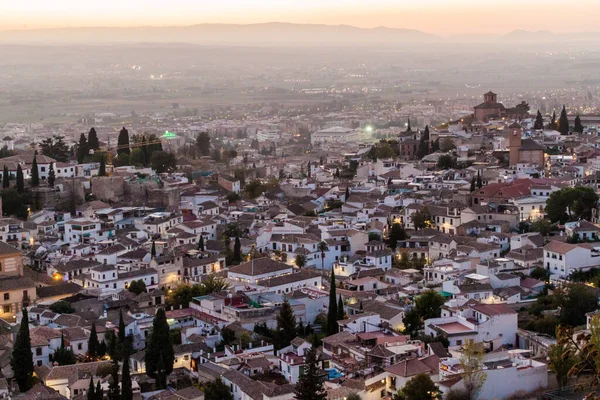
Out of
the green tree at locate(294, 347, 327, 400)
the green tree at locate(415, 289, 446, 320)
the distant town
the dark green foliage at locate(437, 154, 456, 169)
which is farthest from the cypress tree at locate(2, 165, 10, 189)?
the green tree at locate(294, 347, 327, 400)

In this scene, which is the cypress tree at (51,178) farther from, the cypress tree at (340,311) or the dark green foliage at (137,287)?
the cypress tree at (340,311)

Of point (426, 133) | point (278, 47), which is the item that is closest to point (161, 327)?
point (426, 133)

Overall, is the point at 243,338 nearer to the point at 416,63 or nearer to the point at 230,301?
the point at 230,301

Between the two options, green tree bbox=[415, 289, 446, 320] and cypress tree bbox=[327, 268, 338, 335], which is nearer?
cypress tree bbox=[327, 268, 338, 335]

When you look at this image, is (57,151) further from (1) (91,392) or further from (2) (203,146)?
(1) (91,392)

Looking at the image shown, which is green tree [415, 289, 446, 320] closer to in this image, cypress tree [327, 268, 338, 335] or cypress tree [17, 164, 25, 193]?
cypress tree [327, 268, 338, 335]

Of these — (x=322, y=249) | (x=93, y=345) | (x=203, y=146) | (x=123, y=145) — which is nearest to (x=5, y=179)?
(x=123, y=145)
